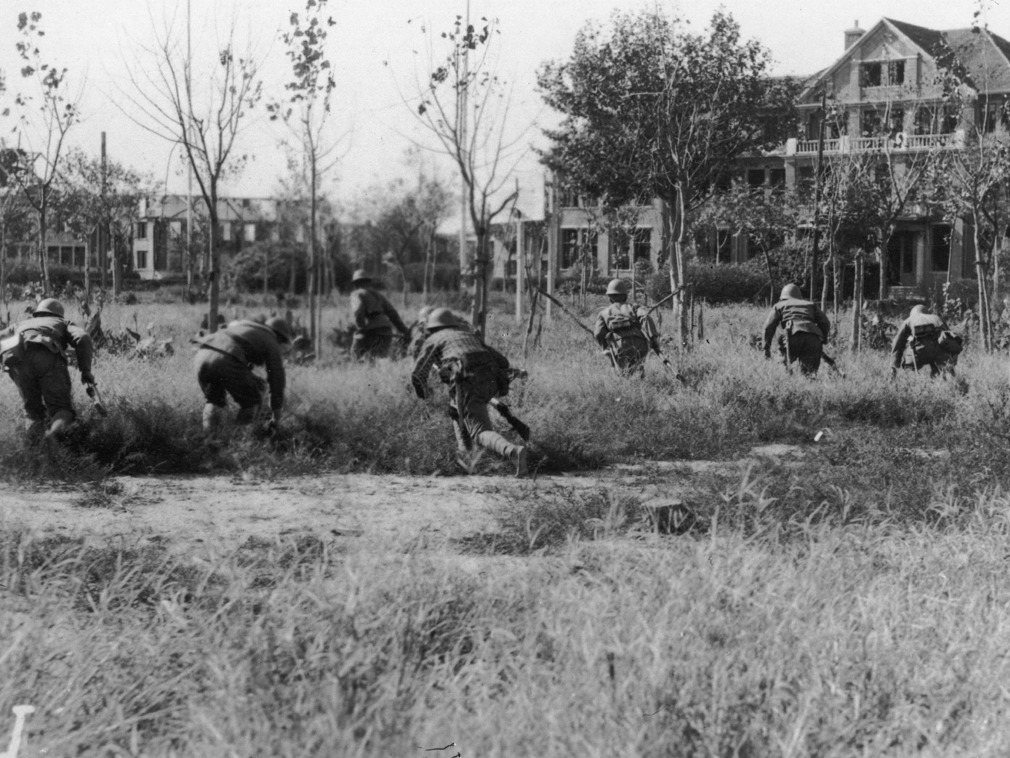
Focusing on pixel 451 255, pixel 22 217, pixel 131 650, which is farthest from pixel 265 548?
pixel 451 255

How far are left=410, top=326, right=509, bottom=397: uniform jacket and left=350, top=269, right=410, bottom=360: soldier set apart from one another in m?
5.37

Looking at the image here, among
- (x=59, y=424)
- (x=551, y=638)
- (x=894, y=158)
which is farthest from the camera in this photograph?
(x=894, y=158)

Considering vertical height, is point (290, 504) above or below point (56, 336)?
below

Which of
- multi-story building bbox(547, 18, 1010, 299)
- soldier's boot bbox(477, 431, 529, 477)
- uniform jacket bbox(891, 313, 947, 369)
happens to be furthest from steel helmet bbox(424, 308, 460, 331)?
multi-story building bbox(547, 18, 1010, 299)

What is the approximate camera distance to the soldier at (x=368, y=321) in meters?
15.4

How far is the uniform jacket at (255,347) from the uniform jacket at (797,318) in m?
6.43

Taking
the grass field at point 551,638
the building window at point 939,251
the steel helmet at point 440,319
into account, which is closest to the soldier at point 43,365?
the grass field at point 551,638

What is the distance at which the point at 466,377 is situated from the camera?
9.72m

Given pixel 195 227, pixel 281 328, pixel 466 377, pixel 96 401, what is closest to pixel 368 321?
pixel 281 328

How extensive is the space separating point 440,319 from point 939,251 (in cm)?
3611

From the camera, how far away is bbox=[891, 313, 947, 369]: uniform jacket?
47.8 feet

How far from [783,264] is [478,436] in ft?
76.7

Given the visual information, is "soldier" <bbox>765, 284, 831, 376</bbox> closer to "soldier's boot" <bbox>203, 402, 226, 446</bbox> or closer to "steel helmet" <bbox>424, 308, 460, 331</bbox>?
"steel helmet" <bbox>424, 308, 460, 331</bbox>

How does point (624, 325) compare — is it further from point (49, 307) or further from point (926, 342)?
point (49, 307)
